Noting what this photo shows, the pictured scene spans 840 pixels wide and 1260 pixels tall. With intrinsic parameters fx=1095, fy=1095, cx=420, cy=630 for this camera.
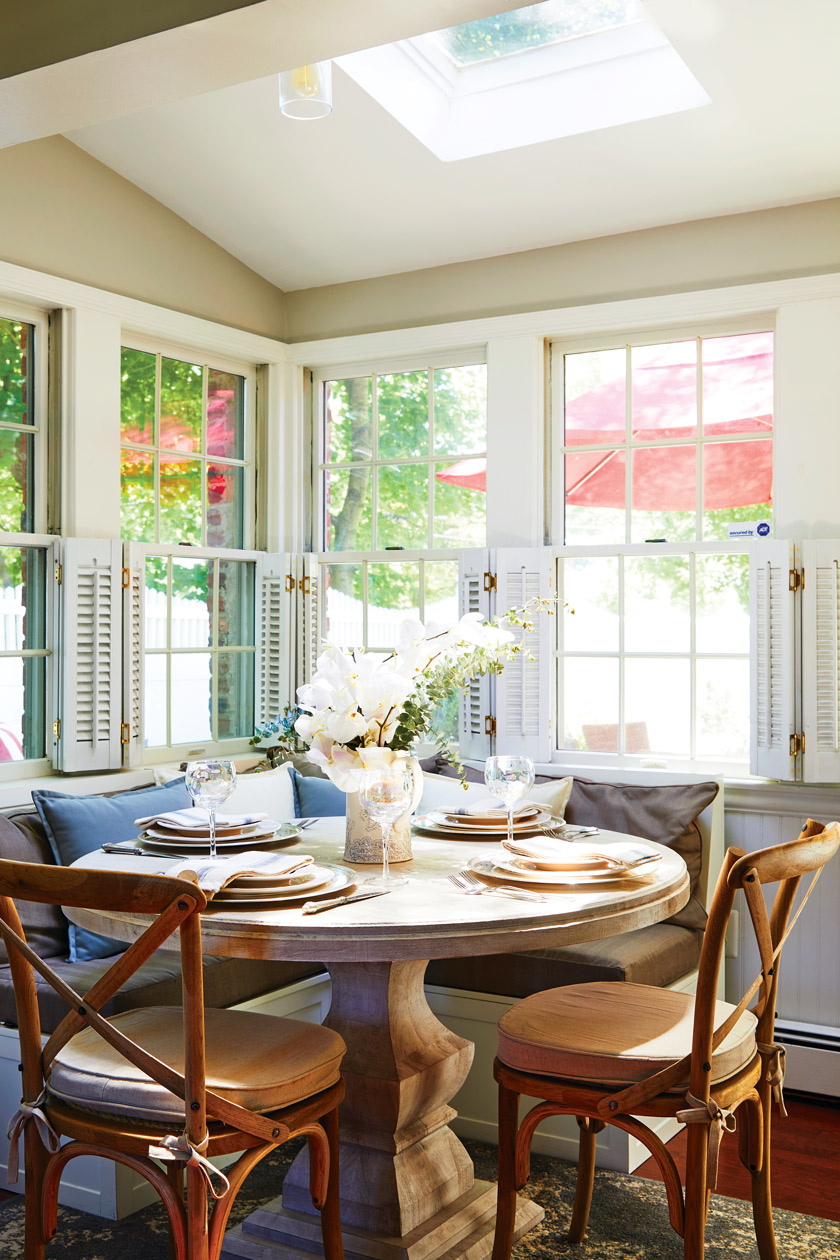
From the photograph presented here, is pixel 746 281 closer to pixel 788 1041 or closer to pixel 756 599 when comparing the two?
pixel 756 599

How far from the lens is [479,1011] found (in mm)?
3029

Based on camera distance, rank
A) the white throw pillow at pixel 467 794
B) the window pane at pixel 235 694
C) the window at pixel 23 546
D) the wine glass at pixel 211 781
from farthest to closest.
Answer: the window pane at pixel 235 694 → the window at pixel 23 546 → the white throw pillow at pixel 467 794 → the wine glass at pixel 211 781

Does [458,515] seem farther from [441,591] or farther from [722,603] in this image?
[722,603]

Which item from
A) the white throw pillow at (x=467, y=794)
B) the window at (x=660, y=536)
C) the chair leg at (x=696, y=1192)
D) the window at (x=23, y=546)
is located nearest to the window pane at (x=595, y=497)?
the window at (x=660, y=536)

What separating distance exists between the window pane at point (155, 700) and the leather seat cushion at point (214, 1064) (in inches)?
75.3

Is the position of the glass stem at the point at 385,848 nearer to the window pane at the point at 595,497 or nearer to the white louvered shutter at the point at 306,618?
the window pane at the point at 595,497

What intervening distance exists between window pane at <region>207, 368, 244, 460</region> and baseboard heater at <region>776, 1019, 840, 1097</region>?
2881mm

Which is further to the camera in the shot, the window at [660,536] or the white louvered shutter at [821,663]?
the window at [660,536]

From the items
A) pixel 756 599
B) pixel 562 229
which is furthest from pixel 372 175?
pixel 756 599

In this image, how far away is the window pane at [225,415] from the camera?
430 centimetres

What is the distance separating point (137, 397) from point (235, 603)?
886mm

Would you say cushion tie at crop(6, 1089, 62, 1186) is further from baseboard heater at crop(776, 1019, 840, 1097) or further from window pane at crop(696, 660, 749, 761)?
window pane at crop(696, 660, 749, 761)

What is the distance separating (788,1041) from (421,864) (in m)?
1.73

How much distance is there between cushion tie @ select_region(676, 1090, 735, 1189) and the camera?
72.4 inches
